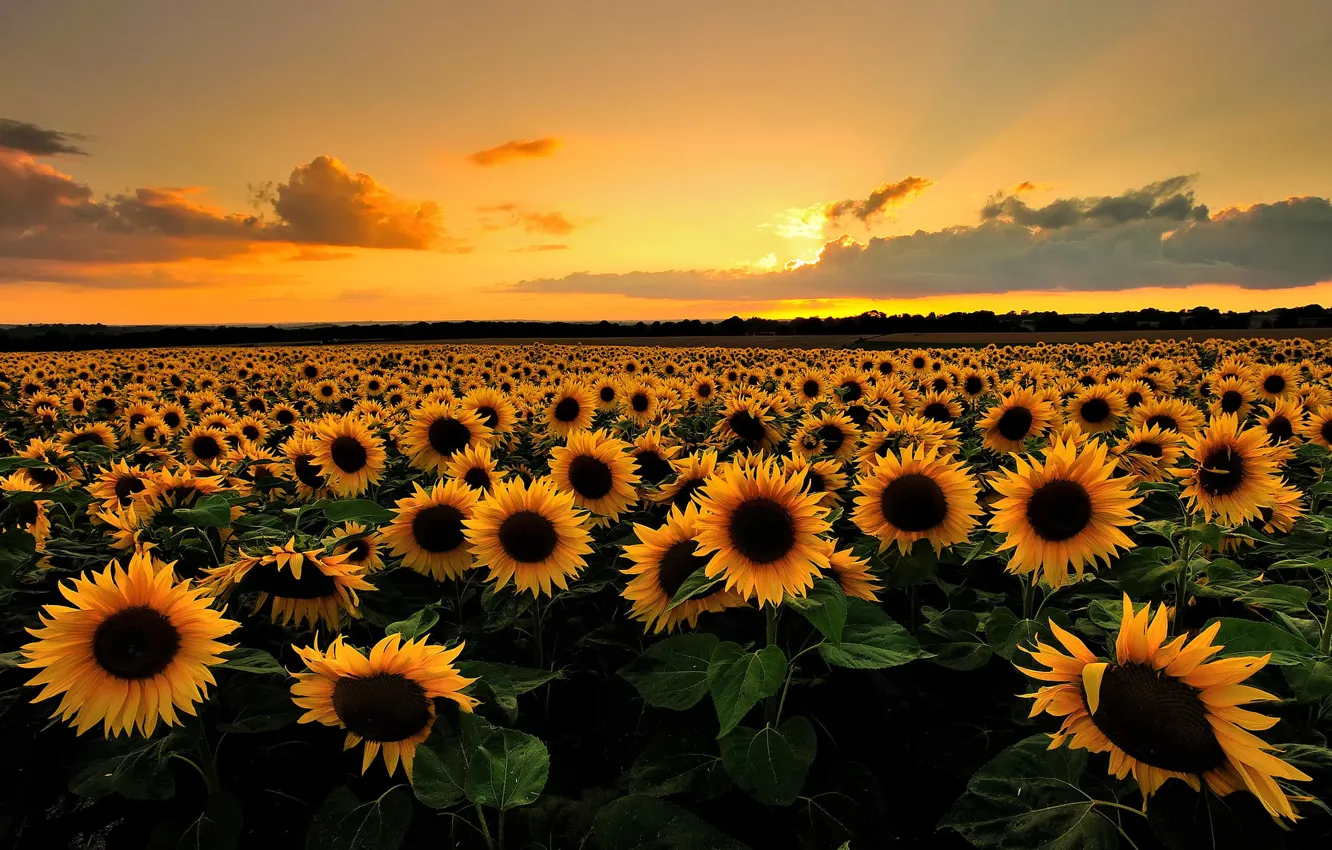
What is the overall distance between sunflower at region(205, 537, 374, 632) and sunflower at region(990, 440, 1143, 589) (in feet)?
8.83

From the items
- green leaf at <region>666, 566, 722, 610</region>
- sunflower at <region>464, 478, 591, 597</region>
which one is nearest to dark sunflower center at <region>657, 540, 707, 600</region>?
green leaf at <region>666, 566, 722, 610</region>

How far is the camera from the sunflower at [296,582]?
2.68m

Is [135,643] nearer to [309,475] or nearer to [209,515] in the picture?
[209,515]

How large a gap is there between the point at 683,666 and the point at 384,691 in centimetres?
97

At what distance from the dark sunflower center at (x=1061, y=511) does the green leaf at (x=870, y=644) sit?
1011 mm

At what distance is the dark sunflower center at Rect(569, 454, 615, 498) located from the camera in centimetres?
443

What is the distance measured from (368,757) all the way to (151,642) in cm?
77

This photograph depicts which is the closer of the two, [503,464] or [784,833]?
[784,833]

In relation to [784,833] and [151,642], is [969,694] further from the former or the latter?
[151,642]

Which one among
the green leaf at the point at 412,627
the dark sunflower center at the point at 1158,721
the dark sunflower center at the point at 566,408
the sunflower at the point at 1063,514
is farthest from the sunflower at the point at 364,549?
the dark sunflower center at the point at 566,408

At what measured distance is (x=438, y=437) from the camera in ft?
20.1

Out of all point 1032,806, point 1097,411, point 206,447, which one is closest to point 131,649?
point 1032,806

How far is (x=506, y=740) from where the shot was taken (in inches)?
79.4

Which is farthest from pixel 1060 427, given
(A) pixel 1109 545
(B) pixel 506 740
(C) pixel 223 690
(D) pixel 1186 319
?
(D) pixel 1186 319
